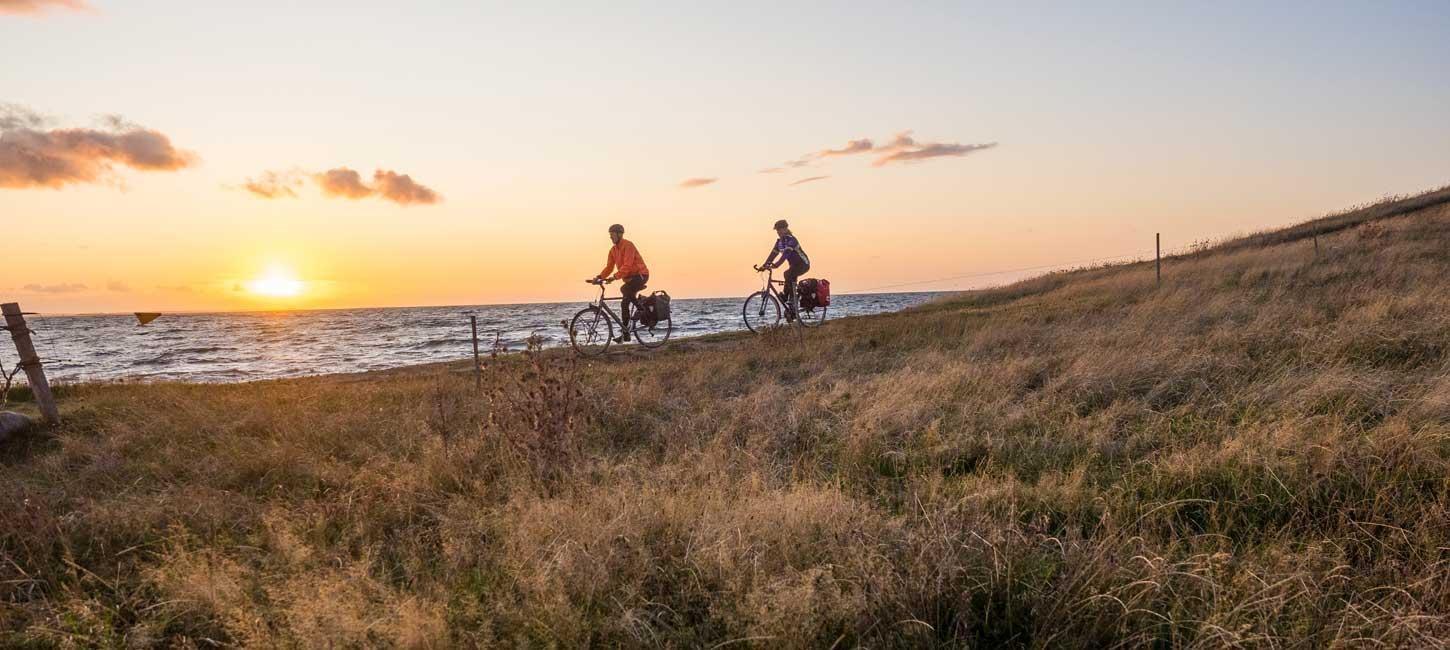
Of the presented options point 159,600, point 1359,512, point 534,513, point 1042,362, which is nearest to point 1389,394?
point 1359,512

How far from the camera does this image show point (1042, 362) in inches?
337

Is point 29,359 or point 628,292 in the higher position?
point 628,292

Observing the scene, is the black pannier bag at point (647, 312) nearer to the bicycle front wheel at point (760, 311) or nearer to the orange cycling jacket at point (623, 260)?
the orange cycling jacket at point (623, 260)

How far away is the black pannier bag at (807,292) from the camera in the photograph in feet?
53.5

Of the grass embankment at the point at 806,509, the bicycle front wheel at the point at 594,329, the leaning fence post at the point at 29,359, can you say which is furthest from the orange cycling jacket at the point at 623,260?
the leaning fence post at the point at 29,359

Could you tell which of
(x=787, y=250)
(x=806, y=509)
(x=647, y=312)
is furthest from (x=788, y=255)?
(x=806, y=509)

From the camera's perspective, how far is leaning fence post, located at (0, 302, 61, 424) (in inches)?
332

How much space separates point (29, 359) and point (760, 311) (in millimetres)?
13003

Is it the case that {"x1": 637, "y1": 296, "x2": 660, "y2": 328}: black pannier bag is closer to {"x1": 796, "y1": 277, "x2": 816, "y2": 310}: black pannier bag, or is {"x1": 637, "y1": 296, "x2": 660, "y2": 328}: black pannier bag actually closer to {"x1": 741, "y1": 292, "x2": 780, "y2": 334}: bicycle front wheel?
{"x1": 741, "y1": 292, "x2": 780, "y2": 334}: bicycle front wheel

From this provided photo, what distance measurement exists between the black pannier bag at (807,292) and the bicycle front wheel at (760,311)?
1.98 feet

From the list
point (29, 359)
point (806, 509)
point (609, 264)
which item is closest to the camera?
point (806, 509)

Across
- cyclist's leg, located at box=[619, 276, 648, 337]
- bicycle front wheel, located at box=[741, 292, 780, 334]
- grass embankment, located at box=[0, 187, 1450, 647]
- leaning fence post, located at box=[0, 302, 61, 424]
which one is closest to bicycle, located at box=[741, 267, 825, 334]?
bicycle front wheel, located at box=[741, 292, 780, 334]

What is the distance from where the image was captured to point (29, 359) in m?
8.45

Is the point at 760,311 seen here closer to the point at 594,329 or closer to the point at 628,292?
the point at 628,292
